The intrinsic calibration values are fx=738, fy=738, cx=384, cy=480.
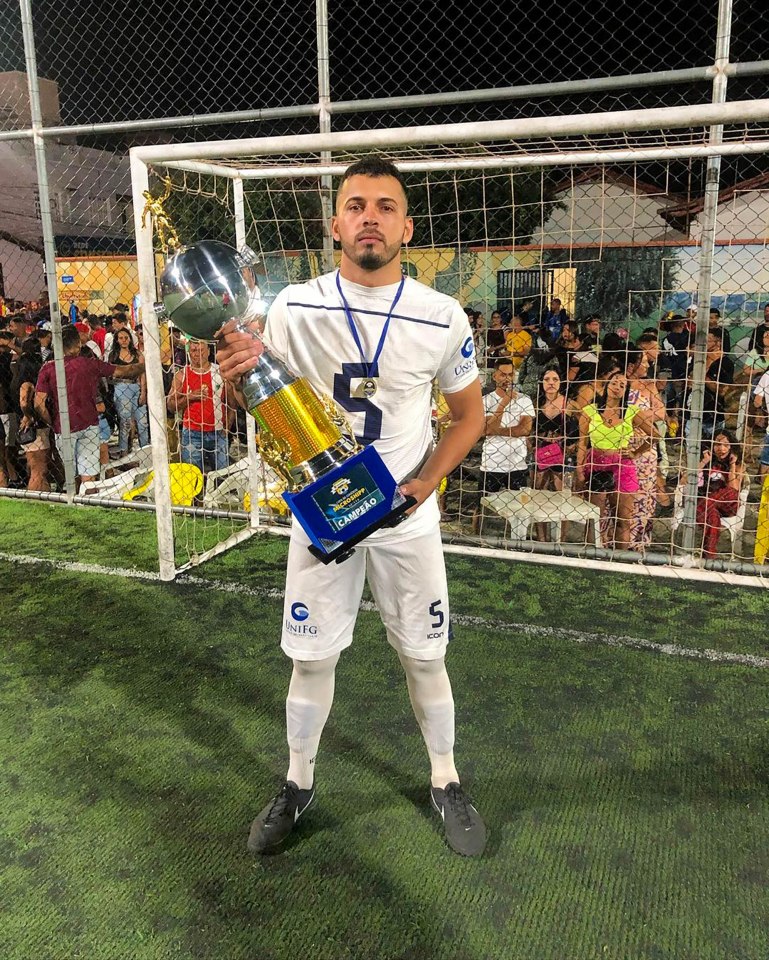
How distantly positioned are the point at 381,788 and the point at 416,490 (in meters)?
1.21

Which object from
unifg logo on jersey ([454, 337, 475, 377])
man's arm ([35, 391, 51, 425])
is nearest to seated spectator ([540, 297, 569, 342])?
man's arm ([35, 391, 51, 425])

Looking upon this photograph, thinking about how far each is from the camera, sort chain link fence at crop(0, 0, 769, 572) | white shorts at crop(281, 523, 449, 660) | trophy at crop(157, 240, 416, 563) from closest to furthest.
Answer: trophy at crop(157, 240, 416, 563)
white shorts at crop(281, 523, 449, 660)
chain link fence at crop(0, 0, 769, 572)

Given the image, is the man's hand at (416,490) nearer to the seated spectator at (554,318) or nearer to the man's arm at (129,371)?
the seated spectator at (554,318)

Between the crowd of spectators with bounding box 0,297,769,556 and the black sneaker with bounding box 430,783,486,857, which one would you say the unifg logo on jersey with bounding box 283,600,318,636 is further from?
the crowd of spectators with bounding box 0,297,769,556

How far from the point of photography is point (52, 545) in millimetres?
5262

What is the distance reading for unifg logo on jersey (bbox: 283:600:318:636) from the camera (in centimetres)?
227

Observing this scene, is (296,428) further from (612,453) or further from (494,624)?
(612,453)

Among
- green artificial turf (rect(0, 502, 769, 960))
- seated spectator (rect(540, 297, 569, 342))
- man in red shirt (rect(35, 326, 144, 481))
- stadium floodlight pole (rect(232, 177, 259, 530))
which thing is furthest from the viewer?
seated spectator (rect(540, 297, 569, 342))

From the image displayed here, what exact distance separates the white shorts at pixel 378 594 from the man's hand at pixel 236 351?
0.60m

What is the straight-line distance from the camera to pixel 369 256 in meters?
2.04

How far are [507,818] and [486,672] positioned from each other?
3.30 ft

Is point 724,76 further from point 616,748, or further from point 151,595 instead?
point 151,595

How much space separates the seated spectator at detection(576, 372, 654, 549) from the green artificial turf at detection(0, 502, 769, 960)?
1.15 meters

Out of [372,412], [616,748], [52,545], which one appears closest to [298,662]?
[372,412]
